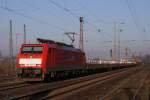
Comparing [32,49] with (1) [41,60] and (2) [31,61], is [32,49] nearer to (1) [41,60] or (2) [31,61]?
(2) [31,61]

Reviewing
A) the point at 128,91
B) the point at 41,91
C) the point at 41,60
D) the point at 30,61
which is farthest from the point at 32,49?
the point at 128,91

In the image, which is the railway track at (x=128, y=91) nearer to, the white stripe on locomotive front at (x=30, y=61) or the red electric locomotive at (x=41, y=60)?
the red electric locomotive at (x=41, y=60)

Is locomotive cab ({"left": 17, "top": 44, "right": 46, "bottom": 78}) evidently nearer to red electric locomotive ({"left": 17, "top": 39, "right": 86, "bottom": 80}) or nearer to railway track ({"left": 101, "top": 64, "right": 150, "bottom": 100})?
red electric locomotive ({"left": 17, "top": 39, "right": 86, "bottom": 80})

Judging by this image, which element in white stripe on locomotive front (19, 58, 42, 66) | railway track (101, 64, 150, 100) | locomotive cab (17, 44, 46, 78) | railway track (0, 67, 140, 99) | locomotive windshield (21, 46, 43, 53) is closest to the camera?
railway track (0, 67, 140, 99)

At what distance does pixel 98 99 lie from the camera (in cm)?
1535

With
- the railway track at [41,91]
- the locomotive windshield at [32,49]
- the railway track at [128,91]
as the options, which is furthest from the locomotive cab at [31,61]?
the railway track at [128,91]

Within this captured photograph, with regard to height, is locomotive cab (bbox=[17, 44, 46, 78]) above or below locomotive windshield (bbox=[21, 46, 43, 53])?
below

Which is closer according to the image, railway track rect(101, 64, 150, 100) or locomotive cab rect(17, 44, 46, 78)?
railway track rect(101, 64, 150, 100)

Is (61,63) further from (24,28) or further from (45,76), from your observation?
(24,28)

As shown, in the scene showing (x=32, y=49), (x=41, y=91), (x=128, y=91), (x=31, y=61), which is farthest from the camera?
(x=32, y=49)

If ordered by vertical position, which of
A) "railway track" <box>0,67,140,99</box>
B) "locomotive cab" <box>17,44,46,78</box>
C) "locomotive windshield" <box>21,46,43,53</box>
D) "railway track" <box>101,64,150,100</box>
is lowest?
"railway track" <box>101,64,150,100</box>

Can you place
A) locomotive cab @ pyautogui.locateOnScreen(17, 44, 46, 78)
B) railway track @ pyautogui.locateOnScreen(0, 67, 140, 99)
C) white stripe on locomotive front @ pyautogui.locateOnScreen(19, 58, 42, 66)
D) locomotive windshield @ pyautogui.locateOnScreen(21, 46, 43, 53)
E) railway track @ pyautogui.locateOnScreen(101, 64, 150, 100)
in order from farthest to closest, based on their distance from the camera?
locomotive windshield @ pyautogui.locateOnScreen(21, 46, 43, 53) < white stripe on locomotive front @ pyautogui.locateOnScreen(19, 58, 42, 66) < locomotive cab @ pyautogui.locateOnScreen(17, 44, 46, 78) < railway track @ pyautogui.locateOnScreen(101, 64, 150, 100) < railway track @ pyautogui.locateOnScreen(0, 67, 140, 99)

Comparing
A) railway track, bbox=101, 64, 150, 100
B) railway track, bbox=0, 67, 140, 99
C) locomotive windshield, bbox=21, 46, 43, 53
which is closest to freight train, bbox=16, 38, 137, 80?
locomotive windshield, bbox=21, 46, 43, 53

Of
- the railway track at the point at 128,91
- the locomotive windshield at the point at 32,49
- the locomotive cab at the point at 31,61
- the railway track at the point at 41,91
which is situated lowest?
the railway track at the point at 128,91
